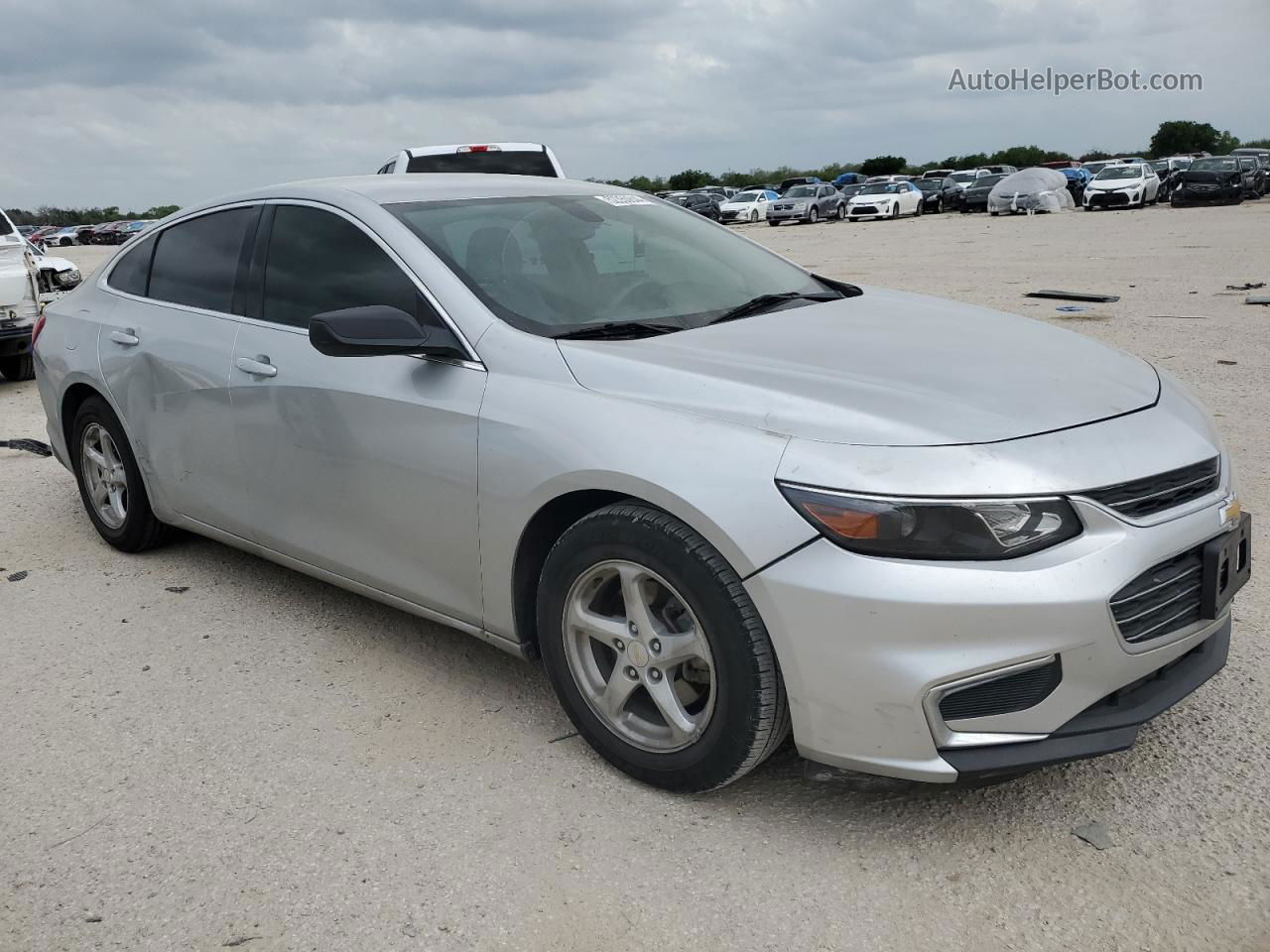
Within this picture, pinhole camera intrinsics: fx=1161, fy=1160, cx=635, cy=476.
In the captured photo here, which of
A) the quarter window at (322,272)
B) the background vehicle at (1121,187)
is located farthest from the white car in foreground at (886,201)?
the quarter window at (322,272)

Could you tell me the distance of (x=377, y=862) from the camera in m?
2.83

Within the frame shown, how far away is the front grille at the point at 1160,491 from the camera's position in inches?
104

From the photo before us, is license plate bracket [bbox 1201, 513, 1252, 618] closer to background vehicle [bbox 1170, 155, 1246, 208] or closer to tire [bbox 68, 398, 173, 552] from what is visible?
tire [bbox 68, 398, 173, 552]

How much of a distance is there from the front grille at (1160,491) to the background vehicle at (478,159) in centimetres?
729

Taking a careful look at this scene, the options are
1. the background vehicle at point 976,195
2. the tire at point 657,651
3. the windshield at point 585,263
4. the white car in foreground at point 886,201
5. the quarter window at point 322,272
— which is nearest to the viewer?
the tire at point 657,651

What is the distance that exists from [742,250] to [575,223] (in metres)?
0.73

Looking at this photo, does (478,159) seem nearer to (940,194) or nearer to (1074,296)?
(1074,296)

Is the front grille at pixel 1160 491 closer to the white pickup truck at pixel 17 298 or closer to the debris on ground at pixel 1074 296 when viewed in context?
the white pickup truck at pixel 17 298

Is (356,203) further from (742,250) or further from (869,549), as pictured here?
(869,549)

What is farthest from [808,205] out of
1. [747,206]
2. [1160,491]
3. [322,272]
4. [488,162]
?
[1160,491]

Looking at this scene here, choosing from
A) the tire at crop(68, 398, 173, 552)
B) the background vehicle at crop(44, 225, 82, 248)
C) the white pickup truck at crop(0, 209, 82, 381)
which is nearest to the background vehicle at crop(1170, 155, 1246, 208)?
the white pickup truck at crop(0, 209, 82, 381)

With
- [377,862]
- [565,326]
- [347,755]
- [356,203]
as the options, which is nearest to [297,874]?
[377,862]

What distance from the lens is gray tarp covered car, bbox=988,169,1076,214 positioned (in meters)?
35.8

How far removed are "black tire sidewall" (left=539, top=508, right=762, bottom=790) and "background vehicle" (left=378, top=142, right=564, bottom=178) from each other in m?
6.91
